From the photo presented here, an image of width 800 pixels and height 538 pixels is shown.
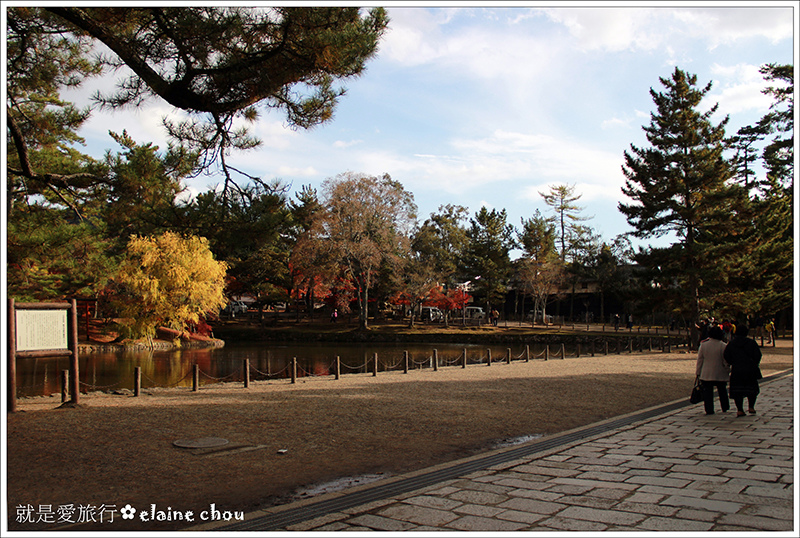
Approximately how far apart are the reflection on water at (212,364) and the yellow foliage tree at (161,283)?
6.21 ft

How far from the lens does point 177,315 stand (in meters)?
29.0

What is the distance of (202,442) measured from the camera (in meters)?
6.96

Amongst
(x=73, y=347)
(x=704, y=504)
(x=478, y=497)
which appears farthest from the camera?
(x=73, y=347)

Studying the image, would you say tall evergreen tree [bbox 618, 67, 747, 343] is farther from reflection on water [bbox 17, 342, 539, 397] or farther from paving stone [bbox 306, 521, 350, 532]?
paving stone [bbox 306, 521, 350, 532]

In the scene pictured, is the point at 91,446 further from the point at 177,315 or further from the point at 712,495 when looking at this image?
the point at 177,315

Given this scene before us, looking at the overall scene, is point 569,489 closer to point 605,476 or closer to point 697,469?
point 605,476

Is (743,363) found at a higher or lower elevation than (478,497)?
higher

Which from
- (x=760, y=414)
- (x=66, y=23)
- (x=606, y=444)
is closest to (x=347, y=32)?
(x=66, y=23)

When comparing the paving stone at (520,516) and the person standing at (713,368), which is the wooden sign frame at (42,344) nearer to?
the paving stone at (520,516)

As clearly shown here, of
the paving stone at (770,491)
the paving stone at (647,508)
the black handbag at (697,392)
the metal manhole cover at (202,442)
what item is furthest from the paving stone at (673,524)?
the black handbag at (697,392)

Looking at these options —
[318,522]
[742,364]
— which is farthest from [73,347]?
[742,364]

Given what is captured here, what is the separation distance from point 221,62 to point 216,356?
73.3 ft

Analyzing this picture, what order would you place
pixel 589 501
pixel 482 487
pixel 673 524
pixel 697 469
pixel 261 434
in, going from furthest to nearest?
pixel 261 434 → pixel 697 469 → pixel 482 487 → pixel 589 501 → pixel 673 524

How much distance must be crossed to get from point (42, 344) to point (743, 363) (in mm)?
11102
